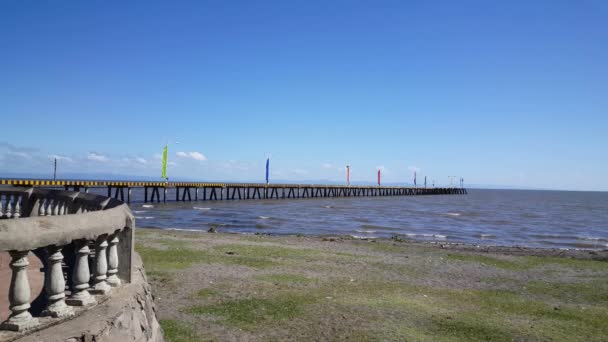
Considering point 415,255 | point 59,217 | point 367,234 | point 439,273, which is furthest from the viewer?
point 367,234

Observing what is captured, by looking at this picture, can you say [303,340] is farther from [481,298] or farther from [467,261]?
[467,261]

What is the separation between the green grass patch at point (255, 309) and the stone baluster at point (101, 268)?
4001mm

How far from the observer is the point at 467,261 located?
51.2ft

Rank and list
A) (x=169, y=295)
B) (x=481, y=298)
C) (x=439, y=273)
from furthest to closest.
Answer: (x=439, y=273) < (x=481, y=298) < (x=169, y=295)

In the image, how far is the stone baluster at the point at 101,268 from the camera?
3.53 metres

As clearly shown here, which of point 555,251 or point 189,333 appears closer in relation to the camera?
point 189,333

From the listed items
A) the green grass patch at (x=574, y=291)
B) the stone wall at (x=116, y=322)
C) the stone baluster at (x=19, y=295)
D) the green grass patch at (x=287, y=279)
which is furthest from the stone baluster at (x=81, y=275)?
the green grass patch at (x=574, y=291)

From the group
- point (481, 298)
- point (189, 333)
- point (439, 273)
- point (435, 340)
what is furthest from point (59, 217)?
point (439, 273)

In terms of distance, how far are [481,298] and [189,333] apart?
6.04 m

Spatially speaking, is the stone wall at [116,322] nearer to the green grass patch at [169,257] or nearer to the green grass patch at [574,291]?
the green grass patch at [169,257]

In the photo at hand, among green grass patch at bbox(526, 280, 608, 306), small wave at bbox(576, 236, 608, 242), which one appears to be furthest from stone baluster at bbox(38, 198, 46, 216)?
small wave at bbox(576, 236, 608, 242)

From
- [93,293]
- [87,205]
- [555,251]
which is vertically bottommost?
[555,251]

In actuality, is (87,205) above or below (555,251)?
above

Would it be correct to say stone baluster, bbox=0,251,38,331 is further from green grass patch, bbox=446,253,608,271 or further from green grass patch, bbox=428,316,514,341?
green grass patch, bbox=446,253,608,271
